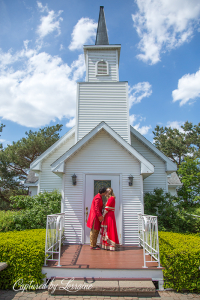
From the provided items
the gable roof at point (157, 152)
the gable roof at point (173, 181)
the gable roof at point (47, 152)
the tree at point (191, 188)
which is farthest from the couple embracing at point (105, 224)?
the gable roof at point (173, 181)

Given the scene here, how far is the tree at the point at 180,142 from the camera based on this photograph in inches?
1113

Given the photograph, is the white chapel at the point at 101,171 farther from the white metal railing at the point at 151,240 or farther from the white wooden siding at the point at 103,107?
the white metal railing at the point at 151,240

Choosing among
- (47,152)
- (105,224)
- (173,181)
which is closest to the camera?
(105,224)

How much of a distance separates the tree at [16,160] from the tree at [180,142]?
17671 mm

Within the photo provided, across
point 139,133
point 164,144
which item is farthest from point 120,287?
point 164,144

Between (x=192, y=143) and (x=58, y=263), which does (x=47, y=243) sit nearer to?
(x=58, y=263)

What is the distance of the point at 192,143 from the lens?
29.1 metres

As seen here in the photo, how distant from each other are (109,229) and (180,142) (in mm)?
25657

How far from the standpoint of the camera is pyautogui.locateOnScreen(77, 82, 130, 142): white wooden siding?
30.2 ft

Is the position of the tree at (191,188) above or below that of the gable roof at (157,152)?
below

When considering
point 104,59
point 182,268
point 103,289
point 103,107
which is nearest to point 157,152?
point 103,107

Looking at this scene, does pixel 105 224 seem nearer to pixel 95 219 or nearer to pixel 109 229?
pixel 109 229

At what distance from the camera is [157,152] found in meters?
10.2

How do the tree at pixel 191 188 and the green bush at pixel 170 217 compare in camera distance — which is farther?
the tree at pixel 191 188
